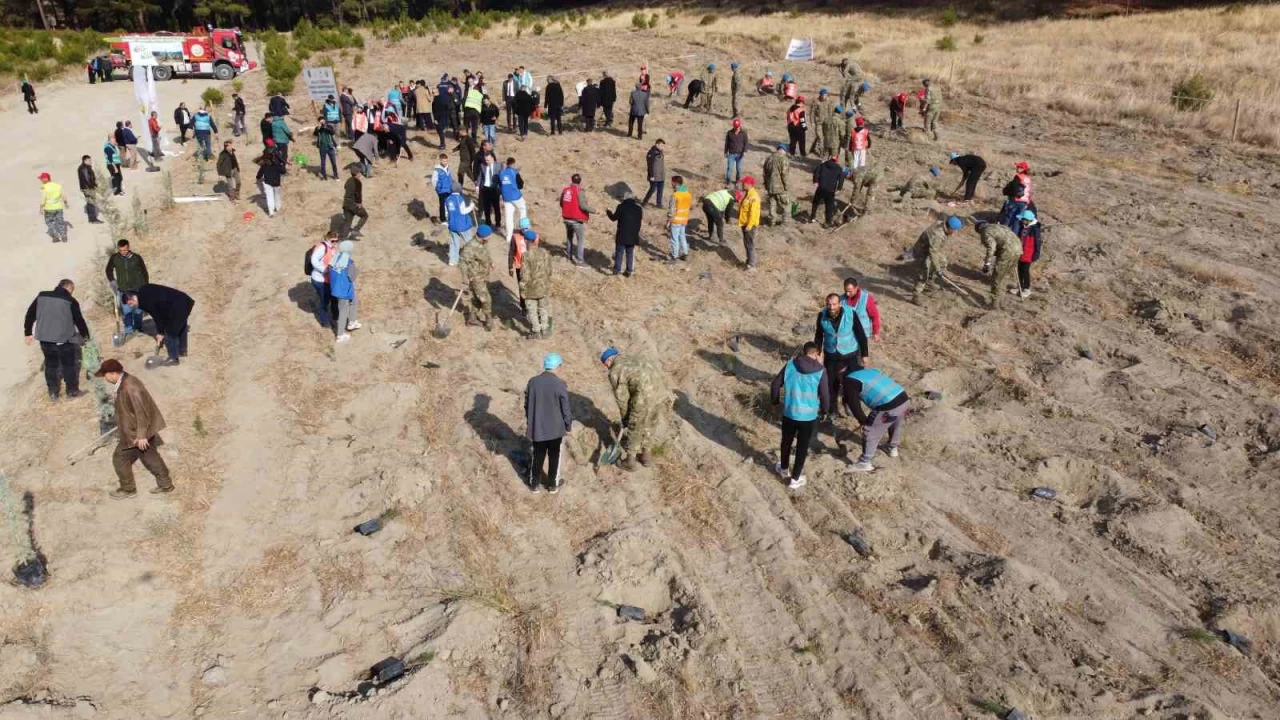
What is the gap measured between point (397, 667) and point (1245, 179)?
1949 centimetres

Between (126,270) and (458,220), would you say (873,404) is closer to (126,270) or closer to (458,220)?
(458,220)

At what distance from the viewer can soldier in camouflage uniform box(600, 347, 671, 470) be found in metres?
8.95

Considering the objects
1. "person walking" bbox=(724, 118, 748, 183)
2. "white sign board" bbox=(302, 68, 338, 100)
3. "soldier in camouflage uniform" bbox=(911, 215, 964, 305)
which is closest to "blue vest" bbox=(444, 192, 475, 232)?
"person walking" bbox=(724, 118, 748, 183)

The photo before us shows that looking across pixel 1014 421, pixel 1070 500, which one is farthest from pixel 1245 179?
pixel 1070 500

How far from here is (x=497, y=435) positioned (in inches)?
401

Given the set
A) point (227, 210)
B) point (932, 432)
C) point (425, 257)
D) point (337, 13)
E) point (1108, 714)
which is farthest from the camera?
point (337, 13)

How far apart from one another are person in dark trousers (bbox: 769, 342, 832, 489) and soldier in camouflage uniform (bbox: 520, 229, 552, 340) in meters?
4.32

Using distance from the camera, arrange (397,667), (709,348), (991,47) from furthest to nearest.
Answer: (991,47)
(709,348)
(397,667)

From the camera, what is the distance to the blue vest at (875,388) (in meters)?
8.99

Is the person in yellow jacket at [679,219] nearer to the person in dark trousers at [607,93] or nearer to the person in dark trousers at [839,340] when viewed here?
the person in dark trousers at [839,340]

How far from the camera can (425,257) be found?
15.5 metres

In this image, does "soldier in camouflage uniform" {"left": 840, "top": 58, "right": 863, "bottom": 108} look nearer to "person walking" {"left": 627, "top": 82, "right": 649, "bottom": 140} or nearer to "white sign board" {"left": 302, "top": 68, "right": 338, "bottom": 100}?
"person walking" {"left": 627, "top": 82, "right": 649, "bottom": 140}

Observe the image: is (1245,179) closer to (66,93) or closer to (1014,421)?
(1014,421)

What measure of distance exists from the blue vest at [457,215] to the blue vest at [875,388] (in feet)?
24.6
